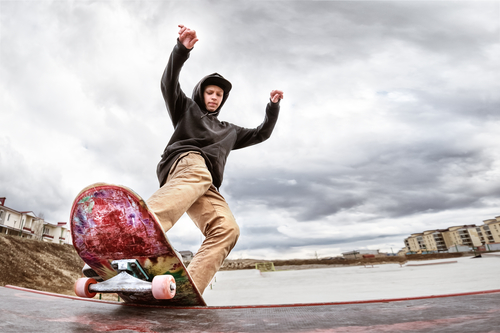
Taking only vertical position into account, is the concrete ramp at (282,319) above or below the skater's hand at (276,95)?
below

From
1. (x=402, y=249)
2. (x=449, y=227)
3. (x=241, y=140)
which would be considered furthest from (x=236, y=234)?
(x=402, y=249)

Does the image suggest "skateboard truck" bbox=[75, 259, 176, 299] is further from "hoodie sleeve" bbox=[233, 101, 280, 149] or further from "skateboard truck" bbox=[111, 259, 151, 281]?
"hoodie sleeve" bbox=[233, 101, 280, 149]

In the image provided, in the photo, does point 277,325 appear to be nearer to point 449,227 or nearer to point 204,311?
point 204,311

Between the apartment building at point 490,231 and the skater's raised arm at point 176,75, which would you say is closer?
the skater's raised arm at point 176,75

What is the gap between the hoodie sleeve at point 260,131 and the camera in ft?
8.77

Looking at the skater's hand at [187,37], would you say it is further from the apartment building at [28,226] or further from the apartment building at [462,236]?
the apartment building at [462,236]

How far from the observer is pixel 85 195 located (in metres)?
1.36

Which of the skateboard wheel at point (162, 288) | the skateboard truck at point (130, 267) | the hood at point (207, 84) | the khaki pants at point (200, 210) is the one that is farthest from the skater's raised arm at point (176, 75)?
the skateboard wheel at point (162, 288)

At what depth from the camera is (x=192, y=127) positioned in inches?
85.6

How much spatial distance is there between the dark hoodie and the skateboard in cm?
64

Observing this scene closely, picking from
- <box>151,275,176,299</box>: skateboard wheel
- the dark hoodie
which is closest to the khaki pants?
the dark hoodie

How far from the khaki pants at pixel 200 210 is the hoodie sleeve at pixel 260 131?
72 cm

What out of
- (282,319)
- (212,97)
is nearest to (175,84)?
(212,97)

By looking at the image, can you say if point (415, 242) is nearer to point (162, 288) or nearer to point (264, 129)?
point (264, 129)
